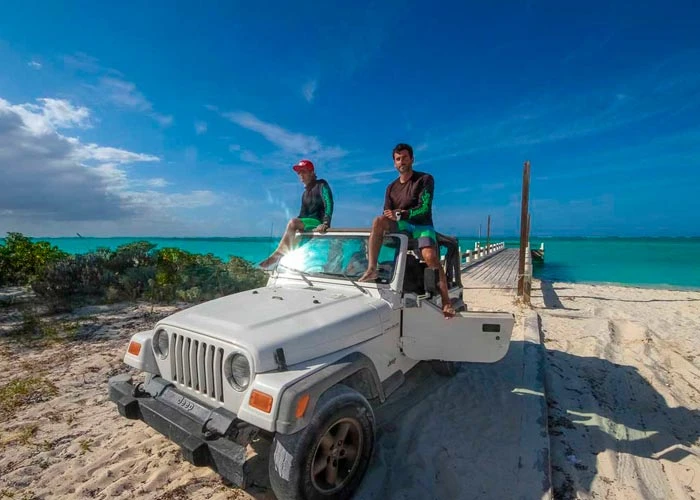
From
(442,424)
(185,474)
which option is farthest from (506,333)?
(185,474)

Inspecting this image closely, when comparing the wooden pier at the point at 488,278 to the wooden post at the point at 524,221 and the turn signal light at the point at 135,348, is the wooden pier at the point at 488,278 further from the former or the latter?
the turn signal light at the point at 135,348

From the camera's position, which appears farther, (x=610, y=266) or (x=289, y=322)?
(x=610, y=266)

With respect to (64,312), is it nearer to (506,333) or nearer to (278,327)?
(278,327)

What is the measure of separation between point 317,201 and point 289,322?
2.82 m

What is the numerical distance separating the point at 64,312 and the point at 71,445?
6423mm

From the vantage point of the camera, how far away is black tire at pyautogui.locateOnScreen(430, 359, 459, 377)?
484 centimetres

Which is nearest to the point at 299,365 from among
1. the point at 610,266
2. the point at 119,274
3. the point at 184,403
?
the point at 184,403

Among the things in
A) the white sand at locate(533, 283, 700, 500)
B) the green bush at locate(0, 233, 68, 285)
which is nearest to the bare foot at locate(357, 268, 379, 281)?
the white sand at locate(533, 283, 700, 500)

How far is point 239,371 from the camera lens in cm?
257

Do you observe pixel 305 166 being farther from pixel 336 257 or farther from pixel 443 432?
pixel 443 432

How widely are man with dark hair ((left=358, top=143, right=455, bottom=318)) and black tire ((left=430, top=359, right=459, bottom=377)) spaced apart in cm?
114

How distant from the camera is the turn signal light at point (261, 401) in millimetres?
2279

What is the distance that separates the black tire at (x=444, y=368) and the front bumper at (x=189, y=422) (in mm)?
3063

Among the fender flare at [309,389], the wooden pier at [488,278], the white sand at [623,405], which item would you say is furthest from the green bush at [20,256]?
the wooden pier at [488,278]
